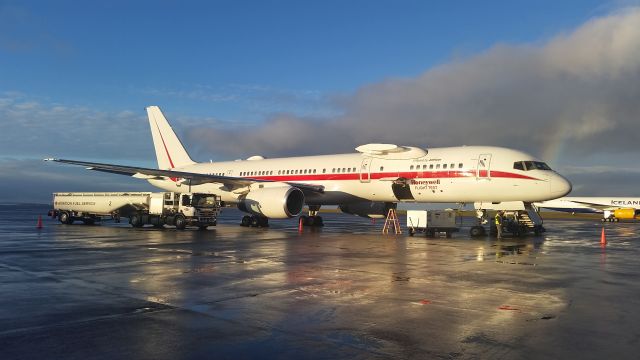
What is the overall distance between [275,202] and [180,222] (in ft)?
17.8

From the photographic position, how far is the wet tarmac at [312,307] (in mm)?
5617

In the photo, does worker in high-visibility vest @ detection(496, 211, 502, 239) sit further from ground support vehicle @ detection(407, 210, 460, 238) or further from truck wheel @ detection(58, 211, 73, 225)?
truck wheel @ detection(58, 211, 73, 225)

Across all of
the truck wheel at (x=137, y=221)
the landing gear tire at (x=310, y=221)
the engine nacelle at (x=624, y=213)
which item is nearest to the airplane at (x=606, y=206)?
the engine nacelle at (x=624, y=213)

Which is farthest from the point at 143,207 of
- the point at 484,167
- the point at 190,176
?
the point at 484,167

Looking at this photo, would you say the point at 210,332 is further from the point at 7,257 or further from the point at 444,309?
the point at 7,257

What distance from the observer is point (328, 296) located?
28.3 ft

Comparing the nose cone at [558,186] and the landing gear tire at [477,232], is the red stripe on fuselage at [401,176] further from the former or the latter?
the landing gear tire at [477,232]

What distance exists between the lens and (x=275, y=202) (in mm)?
27203

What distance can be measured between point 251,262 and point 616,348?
9.03m

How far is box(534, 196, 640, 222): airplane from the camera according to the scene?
61.8 m

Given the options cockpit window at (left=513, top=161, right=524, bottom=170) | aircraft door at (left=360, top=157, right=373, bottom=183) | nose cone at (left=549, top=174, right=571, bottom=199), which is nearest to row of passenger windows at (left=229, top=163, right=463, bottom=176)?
aircraft door at (left=360, top=157, right=373, bottom=183)

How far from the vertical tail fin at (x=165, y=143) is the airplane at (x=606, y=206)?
42.1m

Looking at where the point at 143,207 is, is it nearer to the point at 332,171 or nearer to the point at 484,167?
the point at 332,171

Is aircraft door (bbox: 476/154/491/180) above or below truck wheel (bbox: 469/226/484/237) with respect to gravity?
above
